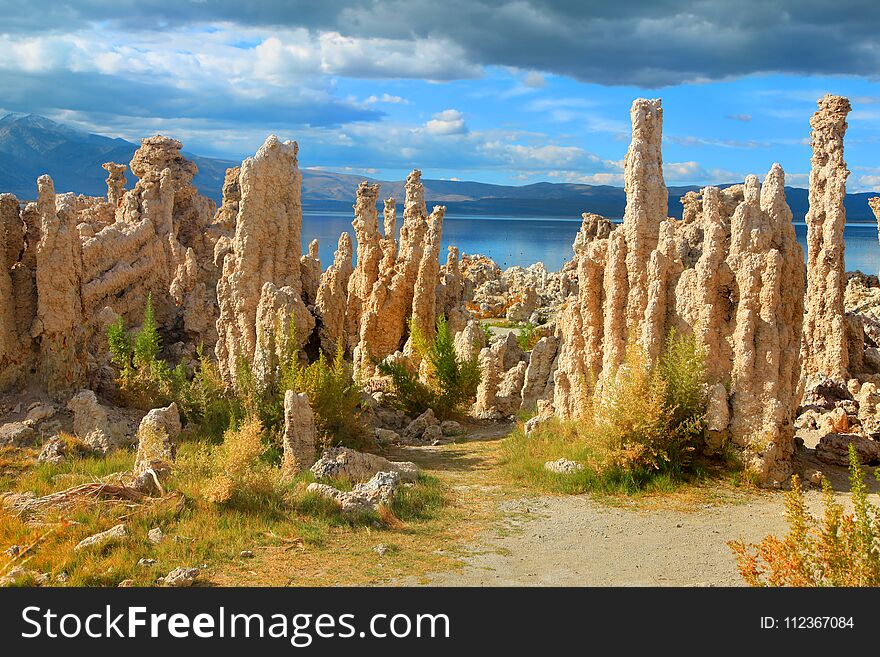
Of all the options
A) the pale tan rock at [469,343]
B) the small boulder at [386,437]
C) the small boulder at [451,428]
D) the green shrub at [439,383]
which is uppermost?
the pale tan rock at [469,343]

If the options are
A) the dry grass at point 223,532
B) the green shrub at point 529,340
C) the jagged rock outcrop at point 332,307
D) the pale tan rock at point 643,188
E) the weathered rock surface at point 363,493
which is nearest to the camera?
the dry grass at point 223,532

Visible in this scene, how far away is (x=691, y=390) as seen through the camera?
11.0m

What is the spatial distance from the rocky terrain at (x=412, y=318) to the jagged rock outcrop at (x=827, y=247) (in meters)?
0.04

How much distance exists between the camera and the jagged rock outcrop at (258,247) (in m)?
15.4

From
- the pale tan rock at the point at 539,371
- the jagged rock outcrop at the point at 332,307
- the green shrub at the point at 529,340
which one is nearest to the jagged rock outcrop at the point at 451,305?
the jagged rock outcrop at the point at 332,307

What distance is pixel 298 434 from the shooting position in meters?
11.3

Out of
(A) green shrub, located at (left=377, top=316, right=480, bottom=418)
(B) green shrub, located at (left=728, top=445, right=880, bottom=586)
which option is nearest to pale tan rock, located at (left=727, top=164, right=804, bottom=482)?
(B) green shrub, located at (left=728, top=445, right=880, bottom=586)

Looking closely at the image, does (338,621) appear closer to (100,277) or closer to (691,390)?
(691,390)

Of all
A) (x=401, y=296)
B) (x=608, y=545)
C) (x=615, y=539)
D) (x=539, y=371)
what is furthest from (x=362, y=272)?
(x=608, y=545)

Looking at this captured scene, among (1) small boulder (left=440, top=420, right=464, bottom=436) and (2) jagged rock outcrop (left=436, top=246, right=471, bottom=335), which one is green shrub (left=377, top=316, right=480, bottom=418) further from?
(2) jagged rock outcrop (left=436, top=246, right=471, bottom=335)

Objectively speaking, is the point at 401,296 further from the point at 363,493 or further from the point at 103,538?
the point at 103,538

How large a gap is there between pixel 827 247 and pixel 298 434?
43.4 ft

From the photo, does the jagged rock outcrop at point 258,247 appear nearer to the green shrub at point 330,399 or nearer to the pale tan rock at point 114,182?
the green shrub at point 330,399

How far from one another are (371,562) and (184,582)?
5.84 ft
